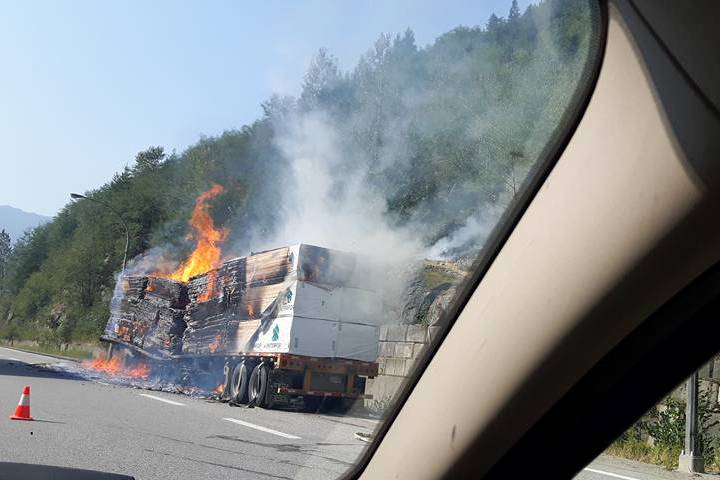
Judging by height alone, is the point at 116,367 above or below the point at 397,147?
below

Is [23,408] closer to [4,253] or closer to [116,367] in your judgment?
[116,367]

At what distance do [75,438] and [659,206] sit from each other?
3.56 m

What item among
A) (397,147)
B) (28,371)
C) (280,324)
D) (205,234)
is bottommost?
(28,371)

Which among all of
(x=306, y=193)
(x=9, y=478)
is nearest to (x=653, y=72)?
(x=306, y=193)

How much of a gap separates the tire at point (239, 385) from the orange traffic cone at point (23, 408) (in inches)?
107

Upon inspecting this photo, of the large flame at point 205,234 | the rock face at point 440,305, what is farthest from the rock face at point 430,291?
the large flame at point 205,234

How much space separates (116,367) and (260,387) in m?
1.11

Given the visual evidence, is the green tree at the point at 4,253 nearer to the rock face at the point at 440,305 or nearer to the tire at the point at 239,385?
the tire at the point at 239,385

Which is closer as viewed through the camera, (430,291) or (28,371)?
(430,291)

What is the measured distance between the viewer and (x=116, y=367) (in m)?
3.82

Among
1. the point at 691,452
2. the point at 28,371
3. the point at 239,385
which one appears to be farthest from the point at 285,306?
the point at 28,371

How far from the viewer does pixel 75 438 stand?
4105 millimetres

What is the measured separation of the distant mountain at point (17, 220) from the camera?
2.35 meters

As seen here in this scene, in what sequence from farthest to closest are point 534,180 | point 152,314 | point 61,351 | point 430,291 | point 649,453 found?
point 152,314 < point 61,351 < point 649,453 < point 430,291 < point 534,180
